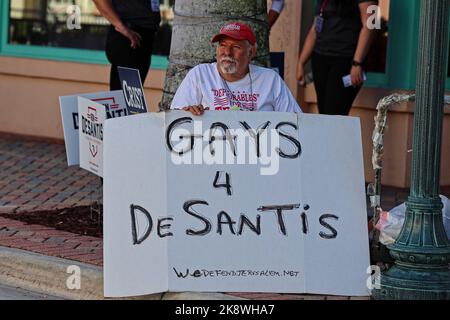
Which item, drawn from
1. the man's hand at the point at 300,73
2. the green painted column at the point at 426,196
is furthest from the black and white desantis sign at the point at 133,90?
the green painted column at the point at 426,196

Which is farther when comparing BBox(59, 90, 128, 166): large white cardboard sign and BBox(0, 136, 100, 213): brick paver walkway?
BBox(0, 136, 100, 213): brick paver walkway

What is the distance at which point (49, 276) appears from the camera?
6.82 metres

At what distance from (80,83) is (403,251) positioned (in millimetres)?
6123

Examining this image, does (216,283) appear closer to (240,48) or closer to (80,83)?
(240,48)

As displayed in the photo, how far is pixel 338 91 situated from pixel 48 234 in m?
2.88

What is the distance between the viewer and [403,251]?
19.8 feet

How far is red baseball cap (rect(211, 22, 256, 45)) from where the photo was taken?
709 cm

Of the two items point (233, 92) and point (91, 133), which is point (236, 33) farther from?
point (91, 133)

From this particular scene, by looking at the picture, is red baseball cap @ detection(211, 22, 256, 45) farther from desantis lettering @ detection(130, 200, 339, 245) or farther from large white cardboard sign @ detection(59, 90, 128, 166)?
desantis lettering @ detection(130, 200, 339, 245)

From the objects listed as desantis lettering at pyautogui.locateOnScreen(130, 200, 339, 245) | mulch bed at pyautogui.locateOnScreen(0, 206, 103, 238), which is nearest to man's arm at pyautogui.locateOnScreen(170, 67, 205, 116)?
desantis lettering at pyautogui.locateOnScreen(130, 200, 339, 245)

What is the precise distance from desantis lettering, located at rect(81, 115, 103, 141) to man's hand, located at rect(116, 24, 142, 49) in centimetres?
138

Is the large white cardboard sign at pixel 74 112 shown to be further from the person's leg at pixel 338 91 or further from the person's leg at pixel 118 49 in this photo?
the person's leg at pixel 338 91

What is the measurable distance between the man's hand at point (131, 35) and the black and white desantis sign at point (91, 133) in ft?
4.29
